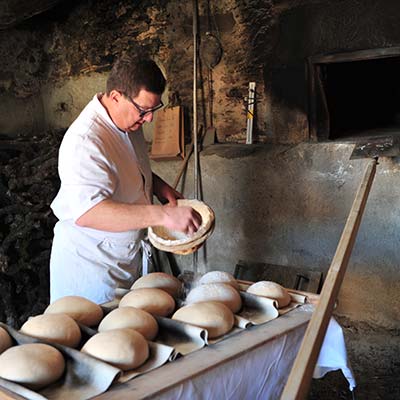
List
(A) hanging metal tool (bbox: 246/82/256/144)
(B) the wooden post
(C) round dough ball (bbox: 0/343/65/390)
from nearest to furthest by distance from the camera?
1. (B) the wooden post
2. (C) round dough ball (bbox: 0/343/65/390)
3. (A) hanging metal tool (bbox: 246/82/256/144)

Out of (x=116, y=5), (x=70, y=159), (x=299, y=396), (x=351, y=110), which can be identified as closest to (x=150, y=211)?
(x=70, y=159)

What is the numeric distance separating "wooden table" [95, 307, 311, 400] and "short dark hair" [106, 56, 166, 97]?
841 mm

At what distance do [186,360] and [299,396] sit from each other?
1.60 ft

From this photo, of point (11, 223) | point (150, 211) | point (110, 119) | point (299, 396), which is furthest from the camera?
point (11, 223)

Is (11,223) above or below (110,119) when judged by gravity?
below

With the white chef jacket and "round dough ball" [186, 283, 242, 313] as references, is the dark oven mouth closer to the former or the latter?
the white chef jacket

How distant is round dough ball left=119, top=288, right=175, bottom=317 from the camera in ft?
4.65

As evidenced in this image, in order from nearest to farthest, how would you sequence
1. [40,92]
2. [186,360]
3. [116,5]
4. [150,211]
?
[186,360]
[150,211]
[116,5]
[40,92]

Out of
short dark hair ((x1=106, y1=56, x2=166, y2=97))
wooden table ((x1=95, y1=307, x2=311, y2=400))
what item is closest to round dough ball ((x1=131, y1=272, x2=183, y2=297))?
wooden table ((x1=95, y1=307, x2=311, y2=400))

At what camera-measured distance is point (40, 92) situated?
3.92 m

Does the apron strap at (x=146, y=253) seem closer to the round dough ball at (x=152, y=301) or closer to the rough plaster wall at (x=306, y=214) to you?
the round dough ball at (x=152, y=301)

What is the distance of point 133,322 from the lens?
127 cm

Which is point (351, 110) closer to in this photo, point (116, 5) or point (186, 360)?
point (116, 5)

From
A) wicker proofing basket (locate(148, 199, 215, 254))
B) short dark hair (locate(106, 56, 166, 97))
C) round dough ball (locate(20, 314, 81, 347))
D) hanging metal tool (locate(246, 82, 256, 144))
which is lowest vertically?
round dough ball (locate(20, 314, 81, 347))
